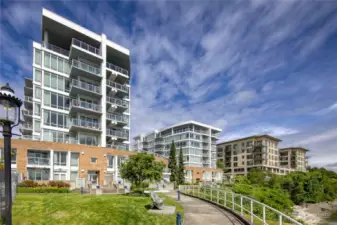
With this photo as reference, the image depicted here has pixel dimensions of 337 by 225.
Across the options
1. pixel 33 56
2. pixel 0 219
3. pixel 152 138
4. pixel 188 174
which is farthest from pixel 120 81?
pixel 152 138

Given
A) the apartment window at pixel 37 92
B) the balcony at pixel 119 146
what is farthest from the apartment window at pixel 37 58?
the balcony at pixel 119 146

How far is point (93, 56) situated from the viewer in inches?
1554

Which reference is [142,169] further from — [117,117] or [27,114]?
[27,114]

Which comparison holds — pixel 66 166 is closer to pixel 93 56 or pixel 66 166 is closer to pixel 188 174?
pixel 93 56

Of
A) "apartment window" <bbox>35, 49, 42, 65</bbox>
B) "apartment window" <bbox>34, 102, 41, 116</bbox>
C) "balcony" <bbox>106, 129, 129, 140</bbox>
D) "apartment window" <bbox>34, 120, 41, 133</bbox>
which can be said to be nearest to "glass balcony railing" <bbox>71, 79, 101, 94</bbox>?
"apartment window" <bbox>35, 49, 42, 65</bbox>

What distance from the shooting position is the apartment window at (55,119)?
34509mm

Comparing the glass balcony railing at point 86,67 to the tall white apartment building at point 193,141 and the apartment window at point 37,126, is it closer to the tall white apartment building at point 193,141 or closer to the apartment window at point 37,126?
the apartment window at point 37,126

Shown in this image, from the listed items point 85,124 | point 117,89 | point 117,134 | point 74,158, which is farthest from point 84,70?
point 74,158

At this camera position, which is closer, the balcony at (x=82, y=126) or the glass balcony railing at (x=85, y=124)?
the balcony at (x=82, y=126)

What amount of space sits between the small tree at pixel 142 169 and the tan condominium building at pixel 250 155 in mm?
71626

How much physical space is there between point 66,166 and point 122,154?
32.6 feet

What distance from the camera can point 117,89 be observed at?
42.6m

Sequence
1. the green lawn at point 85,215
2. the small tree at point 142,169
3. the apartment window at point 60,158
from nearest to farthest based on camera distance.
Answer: the green lawn at point 85,215 < the small tree at point 142,169 < the apartment window at point 60,158

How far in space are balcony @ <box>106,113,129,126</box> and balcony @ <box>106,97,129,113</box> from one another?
4.35ft
